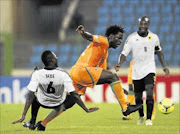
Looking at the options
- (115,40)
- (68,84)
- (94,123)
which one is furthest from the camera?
(94,123)

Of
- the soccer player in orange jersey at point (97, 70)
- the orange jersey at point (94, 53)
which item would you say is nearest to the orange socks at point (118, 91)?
the soccer player in orange jersey at point (97, 70)

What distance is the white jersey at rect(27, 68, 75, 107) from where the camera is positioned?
8063mm

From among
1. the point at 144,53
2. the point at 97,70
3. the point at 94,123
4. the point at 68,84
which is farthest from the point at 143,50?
the point at 68,84

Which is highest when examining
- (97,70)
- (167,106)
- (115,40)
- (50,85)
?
(115,40)

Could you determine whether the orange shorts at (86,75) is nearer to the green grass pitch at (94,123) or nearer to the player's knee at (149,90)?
the green grass pitch at (94,123)

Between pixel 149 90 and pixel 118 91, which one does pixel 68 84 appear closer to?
pixel 118 91

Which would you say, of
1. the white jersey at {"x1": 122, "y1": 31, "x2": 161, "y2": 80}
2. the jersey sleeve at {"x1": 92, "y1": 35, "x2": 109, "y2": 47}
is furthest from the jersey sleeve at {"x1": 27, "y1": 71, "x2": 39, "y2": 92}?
the white jersey at {"x1": 122, "y1": 31, "x2": 161, "y2": 80}

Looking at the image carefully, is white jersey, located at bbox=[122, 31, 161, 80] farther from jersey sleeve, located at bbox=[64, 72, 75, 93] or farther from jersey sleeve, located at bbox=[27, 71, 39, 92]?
jersey sleeve, located at bbox=[27, 71, 39, 92]

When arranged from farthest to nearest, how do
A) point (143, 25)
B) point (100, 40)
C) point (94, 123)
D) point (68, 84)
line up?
point (94, 123)
point (143, 25)
point (100, 40)
point (68, 84)

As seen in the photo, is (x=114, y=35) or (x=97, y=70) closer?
(x=97, y=70)

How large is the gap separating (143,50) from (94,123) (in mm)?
1933

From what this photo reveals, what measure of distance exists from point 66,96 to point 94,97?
389 inches

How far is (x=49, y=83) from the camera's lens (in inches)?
319

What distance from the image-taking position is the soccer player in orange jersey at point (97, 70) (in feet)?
30.0
